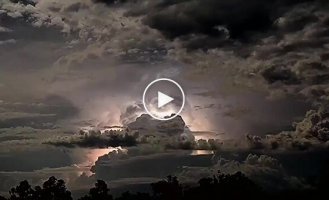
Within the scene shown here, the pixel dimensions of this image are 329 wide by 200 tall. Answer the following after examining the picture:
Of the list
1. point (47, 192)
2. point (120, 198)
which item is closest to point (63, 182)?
point (47, 192)

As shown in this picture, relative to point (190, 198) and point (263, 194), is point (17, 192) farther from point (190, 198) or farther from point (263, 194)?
point (263, 194)

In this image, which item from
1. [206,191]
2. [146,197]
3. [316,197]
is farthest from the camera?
[146,197]

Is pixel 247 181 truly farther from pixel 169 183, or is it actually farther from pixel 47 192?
pixel 47 192

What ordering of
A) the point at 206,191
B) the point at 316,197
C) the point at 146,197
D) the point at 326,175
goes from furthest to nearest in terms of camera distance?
the point at 146,197, the point at 206,191, the point at 326,175, the point at 316,197

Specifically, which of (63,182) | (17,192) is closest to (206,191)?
(63,182)

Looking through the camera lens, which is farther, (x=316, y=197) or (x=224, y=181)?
(x=224, y=181)

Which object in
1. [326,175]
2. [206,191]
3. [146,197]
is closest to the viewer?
[326,175]
